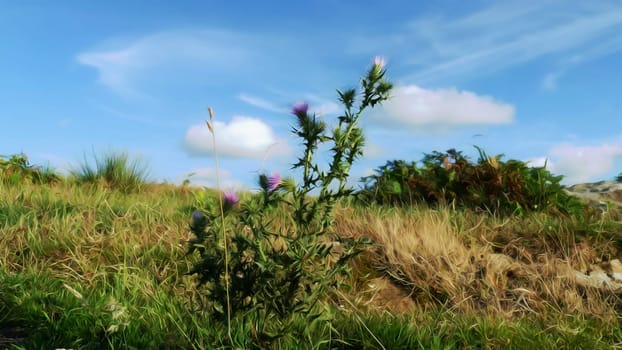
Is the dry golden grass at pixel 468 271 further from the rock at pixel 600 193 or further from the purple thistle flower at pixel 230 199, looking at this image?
the rock at pixel 600 193

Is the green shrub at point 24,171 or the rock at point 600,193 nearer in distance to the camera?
the rock at point 600,193

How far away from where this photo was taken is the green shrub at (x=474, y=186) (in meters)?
7.64

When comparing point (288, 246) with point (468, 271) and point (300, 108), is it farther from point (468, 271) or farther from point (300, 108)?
point (468, 271)

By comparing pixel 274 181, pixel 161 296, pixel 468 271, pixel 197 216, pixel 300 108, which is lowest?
pixel 468 271

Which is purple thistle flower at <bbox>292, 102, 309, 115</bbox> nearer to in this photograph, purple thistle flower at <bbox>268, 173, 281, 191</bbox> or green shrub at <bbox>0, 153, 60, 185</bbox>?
purple thistle flower at <bbox>268, 173, 281, 191</bbox>

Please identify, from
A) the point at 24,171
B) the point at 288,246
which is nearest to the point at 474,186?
the point at 288,246

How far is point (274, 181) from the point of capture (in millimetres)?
3105

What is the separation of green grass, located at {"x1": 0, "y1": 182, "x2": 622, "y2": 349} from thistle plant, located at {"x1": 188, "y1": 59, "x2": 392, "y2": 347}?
12 cm

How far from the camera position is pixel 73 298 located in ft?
14.2

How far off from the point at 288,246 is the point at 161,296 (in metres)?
1.25

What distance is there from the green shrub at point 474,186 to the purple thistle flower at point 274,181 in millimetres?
4294

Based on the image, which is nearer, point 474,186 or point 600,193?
point 474,186

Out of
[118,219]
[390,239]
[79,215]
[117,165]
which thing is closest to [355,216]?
[390,239]

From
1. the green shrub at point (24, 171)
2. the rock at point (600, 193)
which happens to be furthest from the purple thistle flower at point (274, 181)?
the green shrub at point (24, 171)
